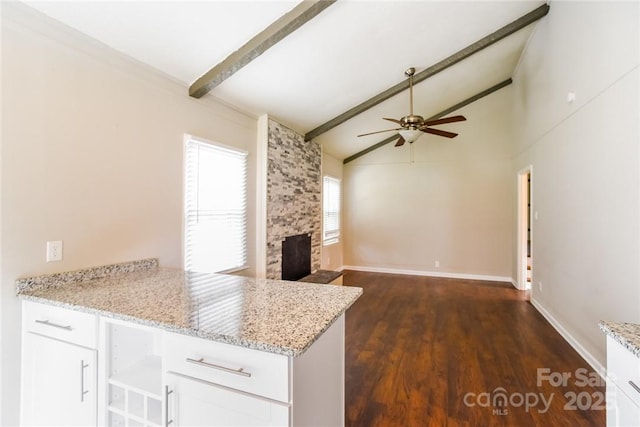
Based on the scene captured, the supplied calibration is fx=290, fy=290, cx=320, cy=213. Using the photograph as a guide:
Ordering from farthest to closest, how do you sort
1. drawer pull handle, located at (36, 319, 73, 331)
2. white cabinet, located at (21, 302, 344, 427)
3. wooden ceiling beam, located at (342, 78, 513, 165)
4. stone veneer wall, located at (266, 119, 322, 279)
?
wooden ceiling beam, located at (342, 78, 513, 165), stone veneer wall, located at (266, 119, 322, 279), drawer pull handle, located at (36, 319, 73, 331), white cabinet, located at (21, 302, 344, 427)

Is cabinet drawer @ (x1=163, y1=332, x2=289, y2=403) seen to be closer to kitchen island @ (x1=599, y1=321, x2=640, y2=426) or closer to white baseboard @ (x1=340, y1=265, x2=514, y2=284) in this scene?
kitchen island @ (x1=599, y1=321, x2=640, y2=426)

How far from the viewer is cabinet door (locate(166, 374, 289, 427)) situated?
1.03 metres

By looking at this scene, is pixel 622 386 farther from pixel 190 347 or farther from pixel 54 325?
pixel 54 325

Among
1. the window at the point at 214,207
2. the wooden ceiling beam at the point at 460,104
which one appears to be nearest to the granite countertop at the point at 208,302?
the window at the point at 214,207

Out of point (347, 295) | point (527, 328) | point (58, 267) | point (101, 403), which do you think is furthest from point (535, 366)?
point (58, 267)

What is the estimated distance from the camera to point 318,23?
260cm

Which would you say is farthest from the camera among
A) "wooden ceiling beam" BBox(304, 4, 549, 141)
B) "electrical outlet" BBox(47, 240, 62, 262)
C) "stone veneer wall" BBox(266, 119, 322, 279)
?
"stone veneer wall" BBox(266, 119, 322, 279)

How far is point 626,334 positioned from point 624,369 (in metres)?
0.12

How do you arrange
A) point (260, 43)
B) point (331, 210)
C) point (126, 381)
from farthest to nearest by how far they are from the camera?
point (331, 210) → point (260, 43) → point (126, 381)

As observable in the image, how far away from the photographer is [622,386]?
1018mm

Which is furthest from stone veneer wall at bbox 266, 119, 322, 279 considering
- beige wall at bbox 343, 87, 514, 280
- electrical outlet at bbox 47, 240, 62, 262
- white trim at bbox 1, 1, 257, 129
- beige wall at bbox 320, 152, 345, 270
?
electrical outlet at bbox 47, 240, 62, 262

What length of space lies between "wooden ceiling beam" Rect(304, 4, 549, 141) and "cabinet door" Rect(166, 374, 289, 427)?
4.16 m

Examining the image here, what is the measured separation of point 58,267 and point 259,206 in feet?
7.22

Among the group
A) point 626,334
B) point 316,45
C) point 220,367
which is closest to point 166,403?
point 220,367
